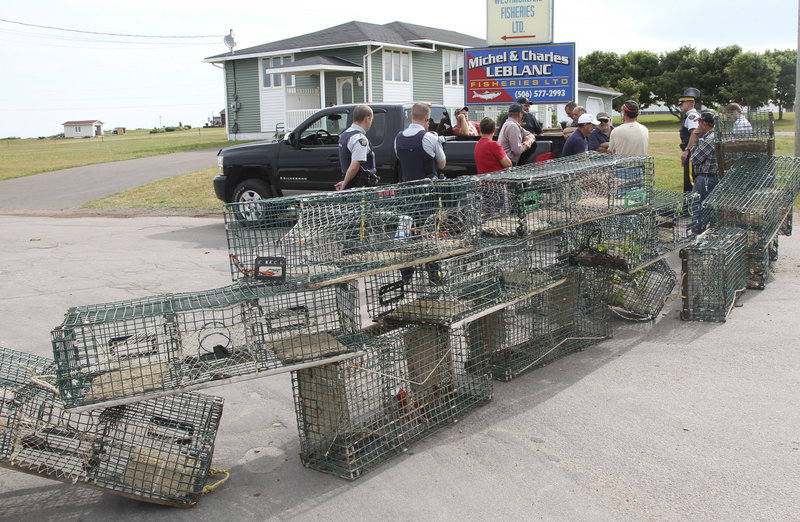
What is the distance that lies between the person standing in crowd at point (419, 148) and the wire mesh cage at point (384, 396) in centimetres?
305

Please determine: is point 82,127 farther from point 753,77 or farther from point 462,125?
point 462,125

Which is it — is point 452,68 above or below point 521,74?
above

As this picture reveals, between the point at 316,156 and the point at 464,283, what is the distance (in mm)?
8200

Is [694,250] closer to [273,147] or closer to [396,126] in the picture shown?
[396,126]

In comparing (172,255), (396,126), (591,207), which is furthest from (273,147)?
(591,207)

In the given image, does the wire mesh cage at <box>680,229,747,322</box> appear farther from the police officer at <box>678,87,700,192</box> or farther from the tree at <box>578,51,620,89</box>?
the tree at <box>578,51,620,89</box>

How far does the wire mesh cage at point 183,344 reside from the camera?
11.9 ft

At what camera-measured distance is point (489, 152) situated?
782 cm

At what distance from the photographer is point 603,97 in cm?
5575

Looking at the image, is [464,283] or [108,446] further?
[464,283]

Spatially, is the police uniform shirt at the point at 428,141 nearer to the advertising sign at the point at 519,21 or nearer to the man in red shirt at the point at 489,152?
the man in red shirt at the point at 489,152

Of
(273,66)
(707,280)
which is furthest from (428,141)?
(273,66)

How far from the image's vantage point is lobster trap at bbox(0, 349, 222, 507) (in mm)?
3654

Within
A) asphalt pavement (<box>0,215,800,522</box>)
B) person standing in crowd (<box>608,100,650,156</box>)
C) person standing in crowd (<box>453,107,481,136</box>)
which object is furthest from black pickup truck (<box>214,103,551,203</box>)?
asphalt pavement (<box>0,215,800,522</box>)
